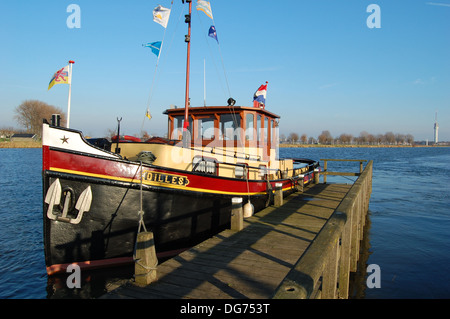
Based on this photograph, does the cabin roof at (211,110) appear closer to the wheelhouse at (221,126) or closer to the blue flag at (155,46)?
the wheelhouse at (221,126)

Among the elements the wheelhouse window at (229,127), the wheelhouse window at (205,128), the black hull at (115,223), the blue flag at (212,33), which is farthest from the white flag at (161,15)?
the black hull at (115,223)

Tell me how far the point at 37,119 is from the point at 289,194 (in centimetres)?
9248

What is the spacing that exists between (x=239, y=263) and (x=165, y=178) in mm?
2600

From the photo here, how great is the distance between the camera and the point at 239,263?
16.9ft

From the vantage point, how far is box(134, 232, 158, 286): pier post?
4324mm

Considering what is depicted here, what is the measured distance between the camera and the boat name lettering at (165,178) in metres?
6.53

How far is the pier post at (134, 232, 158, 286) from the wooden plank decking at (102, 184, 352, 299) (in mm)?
100

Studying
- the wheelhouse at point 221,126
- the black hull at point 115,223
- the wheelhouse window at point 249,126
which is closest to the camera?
the black hull at point 115,223

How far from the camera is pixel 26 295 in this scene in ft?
22.0

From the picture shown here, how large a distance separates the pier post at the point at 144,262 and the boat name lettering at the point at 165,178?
2241 mm

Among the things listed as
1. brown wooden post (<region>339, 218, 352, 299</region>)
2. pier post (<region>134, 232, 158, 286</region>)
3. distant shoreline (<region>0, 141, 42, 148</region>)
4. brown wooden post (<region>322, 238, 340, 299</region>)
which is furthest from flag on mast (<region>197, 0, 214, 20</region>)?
distant shoreline (<region>0, 141, 42, 148</region>)

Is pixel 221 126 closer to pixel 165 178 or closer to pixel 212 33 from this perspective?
pixel 212 33
